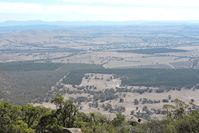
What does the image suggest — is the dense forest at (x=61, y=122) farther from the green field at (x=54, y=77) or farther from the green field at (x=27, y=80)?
the green field at (x=54, y=77)

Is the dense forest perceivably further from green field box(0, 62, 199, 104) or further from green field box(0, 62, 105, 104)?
green field box(0, 62, 199, 104)

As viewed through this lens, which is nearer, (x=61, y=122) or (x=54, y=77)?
(x=61, y=122)

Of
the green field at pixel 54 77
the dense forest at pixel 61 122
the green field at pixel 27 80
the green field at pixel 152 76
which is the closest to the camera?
the dense forest at pixel 61 122

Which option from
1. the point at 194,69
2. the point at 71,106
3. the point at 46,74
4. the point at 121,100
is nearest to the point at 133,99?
the point at 121,100

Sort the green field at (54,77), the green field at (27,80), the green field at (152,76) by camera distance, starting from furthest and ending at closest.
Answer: the green field at (152,76), the green field at (54,77), the green field at (27,80)

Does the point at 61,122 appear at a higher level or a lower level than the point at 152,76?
higher

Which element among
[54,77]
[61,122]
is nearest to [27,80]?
[54,77]

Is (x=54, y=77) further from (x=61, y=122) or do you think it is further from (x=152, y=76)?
(x=61, y=122)

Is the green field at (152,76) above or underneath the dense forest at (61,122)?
underneath

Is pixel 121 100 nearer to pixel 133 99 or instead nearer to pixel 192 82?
pixel 133 99

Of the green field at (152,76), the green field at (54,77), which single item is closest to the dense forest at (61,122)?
the green field at (54,77)

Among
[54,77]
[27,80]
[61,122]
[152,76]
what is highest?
[61,122]
